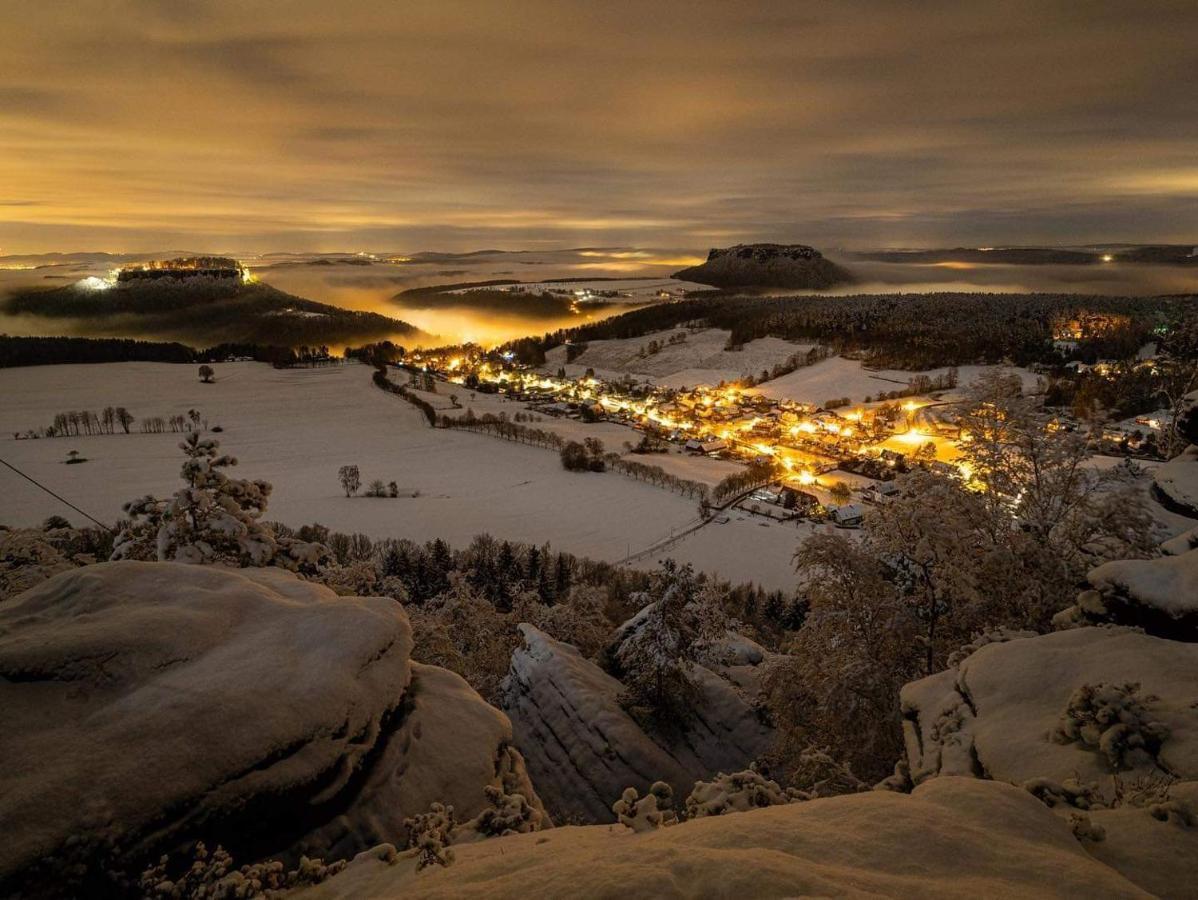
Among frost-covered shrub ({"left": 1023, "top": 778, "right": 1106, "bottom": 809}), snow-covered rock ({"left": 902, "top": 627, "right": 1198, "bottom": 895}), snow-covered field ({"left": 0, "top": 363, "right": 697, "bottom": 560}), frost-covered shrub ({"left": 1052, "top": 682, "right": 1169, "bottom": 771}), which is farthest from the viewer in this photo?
snow-covered field ({"left": 0, "top": 363, "right": 697, "bottom": 560})

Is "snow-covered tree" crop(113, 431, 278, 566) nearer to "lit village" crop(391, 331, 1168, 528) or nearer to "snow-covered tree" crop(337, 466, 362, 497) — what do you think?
"lit village" crop(391, 331, 1168, 528)

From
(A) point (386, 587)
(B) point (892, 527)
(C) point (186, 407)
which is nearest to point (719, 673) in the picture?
(B) point (892, 527)

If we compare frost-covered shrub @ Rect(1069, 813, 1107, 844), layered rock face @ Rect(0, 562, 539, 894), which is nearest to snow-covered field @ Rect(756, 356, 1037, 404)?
layered rock face @ Rect(0, 562, 539, 894)

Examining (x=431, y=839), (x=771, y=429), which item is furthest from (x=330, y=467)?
(x=431, y=839)

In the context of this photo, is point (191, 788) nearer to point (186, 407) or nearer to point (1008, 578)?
Answer: point (1008, 578)

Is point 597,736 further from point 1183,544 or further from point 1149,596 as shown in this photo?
point 1183,544

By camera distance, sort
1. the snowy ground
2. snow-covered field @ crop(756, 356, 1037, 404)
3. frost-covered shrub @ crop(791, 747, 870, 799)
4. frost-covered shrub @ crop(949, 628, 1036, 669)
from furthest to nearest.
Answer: snow-covered field @ crop(756, 356, 1037, 404)
the snowy ground
frost-covered shrub @ crop(949, 628, 1036, 669)
frost-covered shrub @ crop(791, 747, 870, 799)
